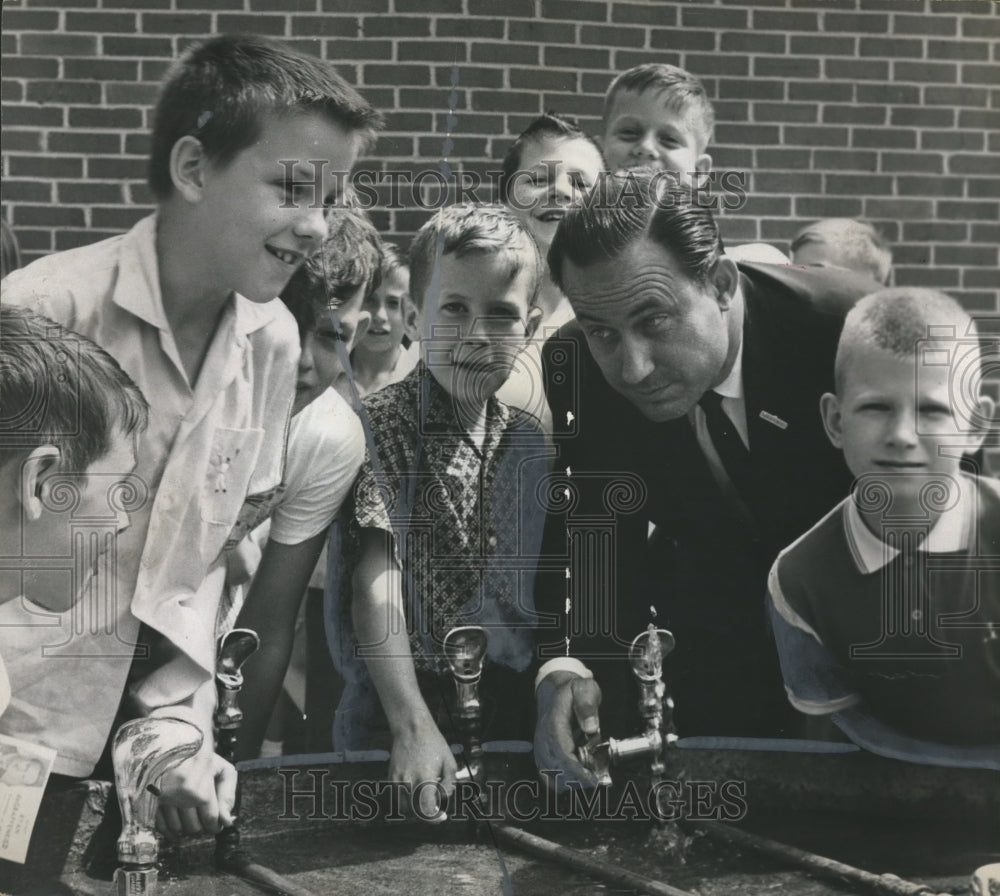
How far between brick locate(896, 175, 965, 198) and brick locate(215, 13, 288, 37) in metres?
1.91

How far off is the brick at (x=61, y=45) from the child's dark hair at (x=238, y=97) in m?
0.27

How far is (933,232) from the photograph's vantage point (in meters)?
4.09

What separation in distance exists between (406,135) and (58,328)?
3.79ft

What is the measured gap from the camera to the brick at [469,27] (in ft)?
13.0

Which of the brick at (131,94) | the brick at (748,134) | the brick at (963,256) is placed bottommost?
the brick at (963,256)

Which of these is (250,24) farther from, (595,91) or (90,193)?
(595,91)

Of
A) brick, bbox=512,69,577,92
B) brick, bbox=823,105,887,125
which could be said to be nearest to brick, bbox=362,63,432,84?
brick, bbox=512,69,577,92

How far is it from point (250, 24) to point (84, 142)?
0.60m

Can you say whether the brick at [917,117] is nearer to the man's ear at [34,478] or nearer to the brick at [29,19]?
the brick at [29,19]

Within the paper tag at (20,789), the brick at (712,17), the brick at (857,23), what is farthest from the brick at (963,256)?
the paper tag at (20,789)

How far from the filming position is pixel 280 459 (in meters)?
3.96

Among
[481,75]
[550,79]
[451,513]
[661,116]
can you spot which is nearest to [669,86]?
[661,116]

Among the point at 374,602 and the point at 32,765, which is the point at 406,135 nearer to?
the point at 374,602

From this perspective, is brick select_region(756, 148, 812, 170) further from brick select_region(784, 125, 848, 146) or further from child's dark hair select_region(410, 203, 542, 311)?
child's dark hair select_region(410, 203, 542, 311)
